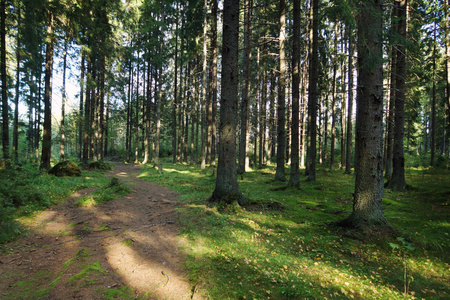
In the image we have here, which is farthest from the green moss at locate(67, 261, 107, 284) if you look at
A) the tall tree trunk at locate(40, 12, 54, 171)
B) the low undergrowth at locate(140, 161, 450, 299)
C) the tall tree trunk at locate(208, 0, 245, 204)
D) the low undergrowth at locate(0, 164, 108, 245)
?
the tall tree trunk at locate(40, 12, 54, 171)

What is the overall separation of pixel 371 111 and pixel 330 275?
12.8 feet

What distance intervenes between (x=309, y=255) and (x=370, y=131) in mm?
3293

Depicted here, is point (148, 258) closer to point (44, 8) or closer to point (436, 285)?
point (436, 285)

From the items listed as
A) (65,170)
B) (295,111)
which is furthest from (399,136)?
(65,170)

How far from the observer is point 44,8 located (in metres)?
10.3

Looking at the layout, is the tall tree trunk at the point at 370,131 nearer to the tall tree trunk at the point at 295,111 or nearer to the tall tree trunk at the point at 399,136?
the tall tree trunk at the point at 295,111

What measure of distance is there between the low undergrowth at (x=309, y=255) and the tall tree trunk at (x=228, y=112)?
91cm

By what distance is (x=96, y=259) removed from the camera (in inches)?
151

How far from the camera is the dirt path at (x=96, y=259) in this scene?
119 inches

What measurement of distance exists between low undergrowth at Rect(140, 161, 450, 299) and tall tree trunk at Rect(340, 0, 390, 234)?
1.92 feet

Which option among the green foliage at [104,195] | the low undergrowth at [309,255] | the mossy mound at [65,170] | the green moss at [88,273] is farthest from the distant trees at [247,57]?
the green moss at [88,273]

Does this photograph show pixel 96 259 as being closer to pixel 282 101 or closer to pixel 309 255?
pixel 309 255

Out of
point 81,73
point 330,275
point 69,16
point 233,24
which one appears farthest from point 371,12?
point 81,73

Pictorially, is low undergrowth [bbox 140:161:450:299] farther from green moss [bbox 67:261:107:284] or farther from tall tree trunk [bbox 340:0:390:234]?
green moss [bbox 67:261:107:284]
